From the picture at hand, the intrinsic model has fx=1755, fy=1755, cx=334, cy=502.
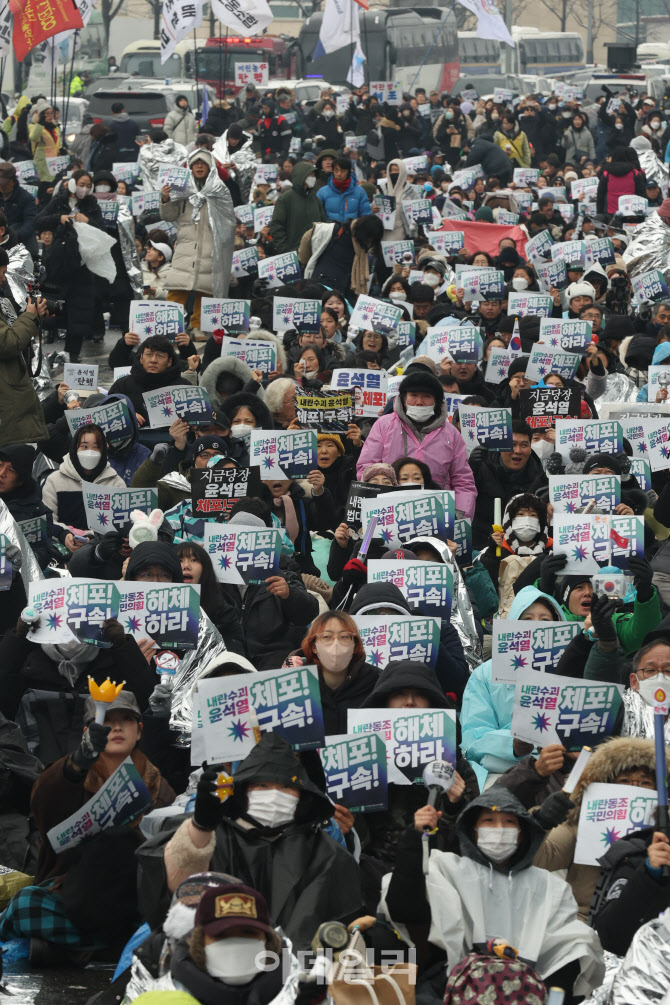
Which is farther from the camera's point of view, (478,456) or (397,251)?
(397,251)

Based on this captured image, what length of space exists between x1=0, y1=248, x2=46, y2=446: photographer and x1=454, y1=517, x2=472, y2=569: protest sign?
116 inches

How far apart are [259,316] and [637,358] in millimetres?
3234

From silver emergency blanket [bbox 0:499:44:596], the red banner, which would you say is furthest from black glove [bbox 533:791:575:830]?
the red banner

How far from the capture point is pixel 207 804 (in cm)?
489

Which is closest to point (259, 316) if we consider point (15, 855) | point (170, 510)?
point (170, 510)

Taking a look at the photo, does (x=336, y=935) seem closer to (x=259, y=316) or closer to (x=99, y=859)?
(x=99, y=859)

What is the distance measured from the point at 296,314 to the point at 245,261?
2828 millimetres

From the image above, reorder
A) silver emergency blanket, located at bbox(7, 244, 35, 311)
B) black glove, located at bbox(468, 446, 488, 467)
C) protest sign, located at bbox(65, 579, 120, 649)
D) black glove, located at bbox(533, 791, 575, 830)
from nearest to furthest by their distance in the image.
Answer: black glove, located at bbox(533, 791, 575, 830), protest sign, located at bbox(65, 579, 120, 649), black glove, located at bbox(468, 446, 488, 467), silver emergency blanket, located at bbox(7, 244, 35, 311)

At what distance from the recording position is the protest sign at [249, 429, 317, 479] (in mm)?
9242

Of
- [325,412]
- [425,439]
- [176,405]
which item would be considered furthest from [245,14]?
[425,439]

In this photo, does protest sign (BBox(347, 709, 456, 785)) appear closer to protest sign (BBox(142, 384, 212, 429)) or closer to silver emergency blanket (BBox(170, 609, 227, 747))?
silver emergency blanket (BBox(170, 609, 227, 747))

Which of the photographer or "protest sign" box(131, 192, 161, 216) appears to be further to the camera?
"protest sign" box(131, 192, 161, 216)

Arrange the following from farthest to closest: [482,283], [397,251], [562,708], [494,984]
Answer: [397,251] < [482,283] < [562,708] < [494,984]

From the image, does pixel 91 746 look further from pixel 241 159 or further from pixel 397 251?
pixel 241 159
